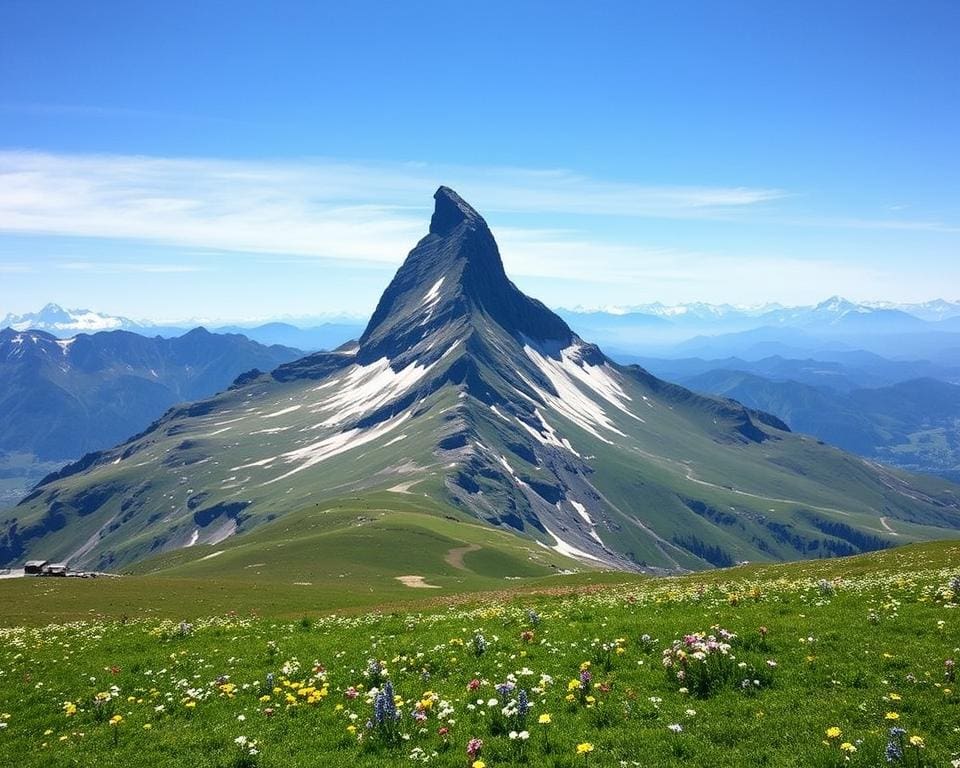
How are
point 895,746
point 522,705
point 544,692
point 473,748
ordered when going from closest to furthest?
point 895,746 → point 473,748 → point 522,705 → point 544,692

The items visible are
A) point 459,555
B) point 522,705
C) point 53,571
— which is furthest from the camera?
point 459,555

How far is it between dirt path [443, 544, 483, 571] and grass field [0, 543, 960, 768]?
115847 millimetres

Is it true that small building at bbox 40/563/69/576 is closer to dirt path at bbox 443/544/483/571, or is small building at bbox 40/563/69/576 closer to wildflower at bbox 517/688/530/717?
dirt path at bbox 443/544/483/571

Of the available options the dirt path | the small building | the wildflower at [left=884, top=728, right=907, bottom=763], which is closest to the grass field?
the wildflower at [left=884, top=728, right=907, bottom=763]

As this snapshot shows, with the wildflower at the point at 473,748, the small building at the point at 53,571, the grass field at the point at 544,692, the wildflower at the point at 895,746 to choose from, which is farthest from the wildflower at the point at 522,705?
the small building at the point at 53,571

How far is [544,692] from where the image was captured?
57.0ft

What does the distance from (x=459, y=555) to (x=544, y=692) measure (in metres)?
136

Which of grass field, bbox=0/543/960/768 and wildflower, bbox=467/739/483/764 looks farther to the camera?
grass field, bbox=0/543/960/768

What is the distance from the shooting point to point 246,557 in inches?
5522

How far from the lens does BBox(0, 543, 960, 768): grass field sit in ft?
47.7

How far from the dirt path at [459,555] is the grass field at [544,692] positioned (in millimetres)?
115847

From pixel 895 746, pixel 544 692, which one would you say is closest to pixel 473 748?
pixel 544 692

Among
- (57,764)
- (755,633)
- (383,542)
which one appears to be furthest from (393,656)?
(383,542)

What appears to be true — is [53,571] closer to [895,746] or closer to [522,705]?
[522,705]
